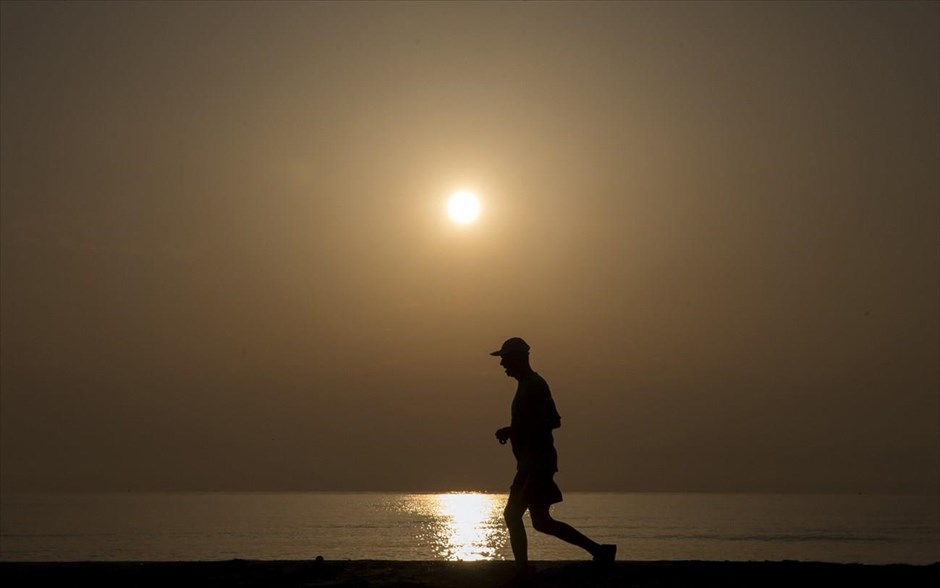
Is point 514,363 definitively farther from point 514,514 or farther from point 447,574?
point 447,574

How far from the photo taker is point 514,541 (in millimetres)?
11516

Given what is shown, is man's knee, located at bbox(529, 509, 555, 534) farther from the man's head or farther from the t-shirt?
the man's head

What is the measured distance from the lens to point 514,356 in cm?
1167

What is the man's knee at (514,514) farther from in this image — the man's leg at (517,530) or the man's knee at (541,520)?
the man's knee at (541,520)

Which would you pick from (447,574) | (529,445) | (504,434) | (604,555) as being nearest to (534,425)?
(529,445)

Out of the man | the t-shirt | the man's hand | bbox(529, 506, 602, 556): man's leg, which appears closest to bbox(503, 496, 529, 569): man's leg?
the man

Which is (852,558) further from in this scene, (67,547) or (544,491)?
(544,491)

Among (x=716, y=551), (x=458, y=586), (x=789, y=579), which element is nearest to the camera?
(x=458, y=586)

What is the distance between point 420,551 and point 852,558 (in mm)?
34950

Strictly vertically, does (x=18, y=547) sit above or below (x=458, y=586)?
above

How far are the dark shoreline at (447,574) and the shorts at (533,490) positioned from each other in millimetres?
762

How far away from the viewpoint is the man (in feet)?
37.6

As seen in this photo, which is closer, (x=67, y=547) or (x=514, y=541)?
(x=514, y=541)

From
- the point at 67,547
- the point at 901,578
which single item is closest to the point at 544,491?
the point at 901,578
